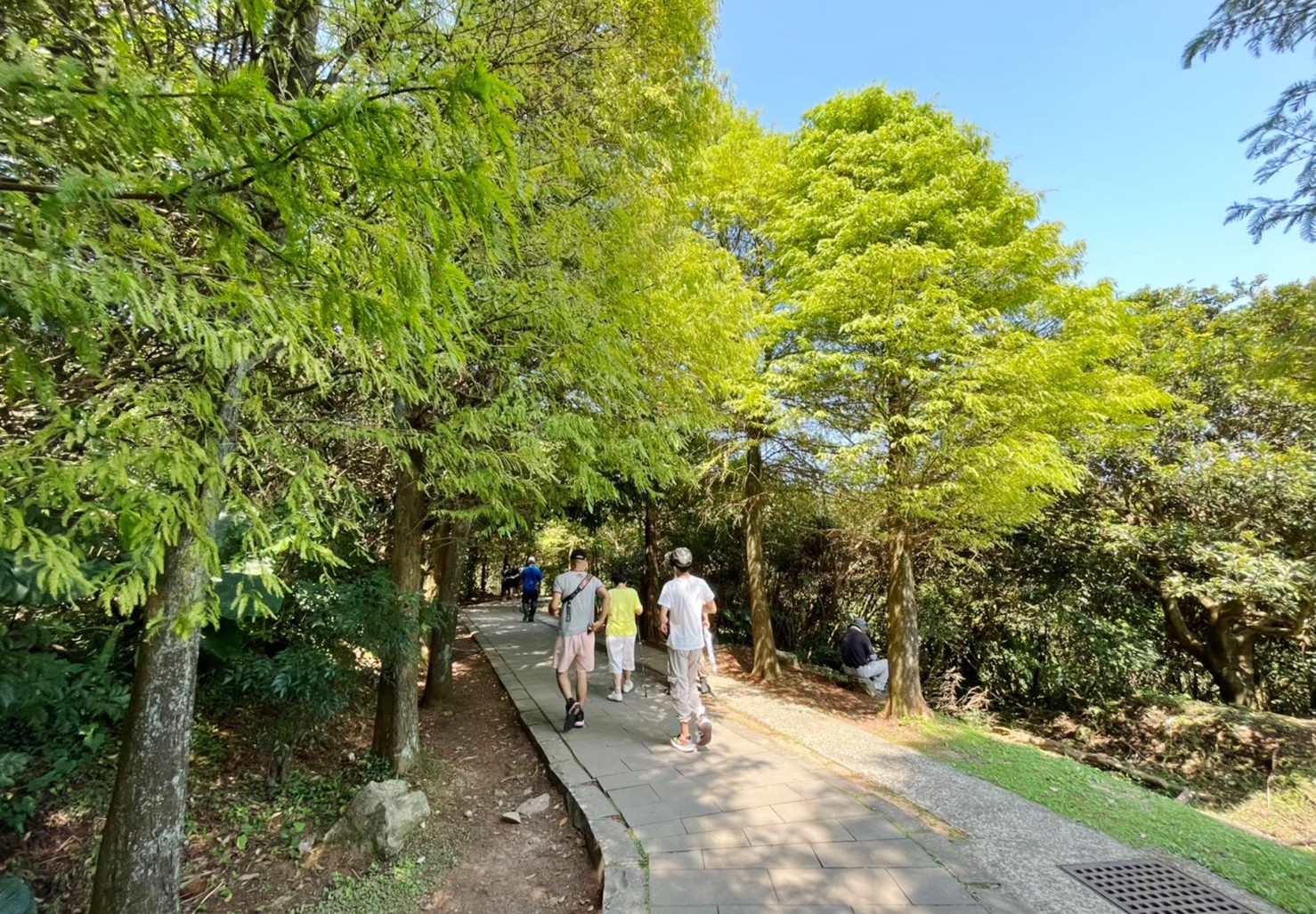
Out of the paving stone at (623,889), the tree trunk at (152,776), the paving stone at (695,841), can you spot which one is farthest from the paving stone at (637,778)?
the tree trunk at (152,776)

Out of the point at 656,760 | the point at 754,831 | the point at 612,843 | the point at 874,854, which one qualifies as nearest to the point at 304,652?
the point at 612,843

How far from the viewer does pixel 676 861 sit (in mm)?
3064

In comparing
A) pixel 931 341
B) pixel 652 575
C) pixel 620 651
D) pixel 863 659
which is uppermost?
pixel 931 341

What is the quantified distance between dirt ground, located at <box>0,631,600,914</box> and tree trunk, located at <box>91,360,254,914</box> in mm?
706

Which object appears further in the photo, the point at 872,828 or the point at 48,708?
the point at 872,828

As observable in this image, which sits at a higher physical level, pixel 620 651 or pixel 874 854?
pixel 620 651

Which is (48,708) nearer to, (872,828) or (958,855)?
(872,828)

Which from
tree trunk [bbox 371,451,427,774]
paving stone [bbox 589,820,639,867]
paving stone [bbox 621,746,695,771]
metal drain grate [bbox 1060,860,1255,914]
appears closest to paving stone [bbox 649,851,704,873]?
paving stone [bbox 589,820,639,867]

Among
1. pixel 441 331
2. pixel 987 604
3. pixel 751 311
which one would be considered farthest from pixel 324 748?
pixel 987 604

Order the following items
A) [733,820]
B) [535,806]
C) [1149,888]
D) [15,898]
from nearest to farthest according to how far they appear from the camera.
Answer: [15,898], [1149,888], [733,820], [535,806]

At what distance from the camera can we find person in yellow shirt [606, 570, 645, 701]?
246 inches

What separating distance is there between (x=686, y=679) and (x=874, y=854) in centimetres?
194

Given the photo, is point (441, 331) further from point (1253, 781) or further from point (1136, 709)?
point (1136, 709)

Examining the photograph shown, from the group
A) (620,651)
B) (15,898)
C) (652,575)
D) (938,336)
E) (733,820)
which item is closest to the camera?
(15,898)
